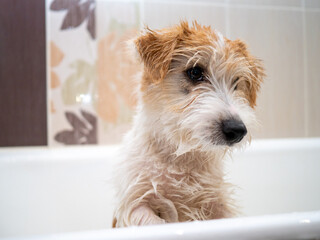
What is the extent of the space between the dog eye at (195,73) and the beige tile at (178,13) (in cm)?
95

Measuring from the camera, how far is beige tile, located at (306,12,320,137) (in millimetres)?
1694

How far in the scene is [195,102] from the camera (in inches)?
31.2

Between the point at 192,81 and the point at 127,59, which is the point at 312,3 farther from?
the point at 192,81

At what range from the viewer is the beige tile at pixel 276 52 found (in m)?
1.64

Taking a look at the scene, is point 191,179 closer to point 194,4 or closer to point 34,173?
point 34,173

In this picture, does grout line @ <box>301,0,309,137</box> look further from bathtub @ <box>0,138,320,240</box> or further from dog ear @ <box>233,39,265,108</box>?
dog ear @ <box>233,39,265,108</box>

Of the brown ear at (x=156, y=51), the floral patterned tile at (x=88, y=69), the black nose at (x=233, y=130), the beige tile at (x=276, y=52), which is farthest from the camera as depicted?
the floral patterned tile at (x=88, y=69)

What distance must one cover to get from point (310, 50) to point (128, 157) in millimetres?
1415

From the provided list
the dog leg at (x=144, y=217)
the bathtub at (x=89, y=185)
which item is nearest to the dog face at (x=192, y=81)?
the dog leg at (x=144, y=217)

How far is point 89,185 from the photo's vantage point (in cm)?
149

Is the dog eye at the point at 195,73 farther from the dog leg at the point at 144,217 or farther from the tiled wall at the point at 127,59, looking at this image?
the tiled wall at the point at 127,59

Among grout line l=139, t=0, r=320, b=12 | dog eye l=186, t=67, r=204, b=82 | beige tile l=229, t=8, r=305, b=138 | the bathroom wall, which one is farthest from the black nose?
grout line l=139, t=0, r=320, b=12

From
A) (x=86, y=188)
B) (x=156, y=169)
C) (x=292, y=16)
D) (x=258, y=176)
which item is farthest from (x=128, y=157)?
(x=292, y=16)

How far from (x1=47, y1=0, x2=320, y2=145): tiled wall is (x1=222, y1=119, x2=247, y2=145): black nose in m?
1.04
